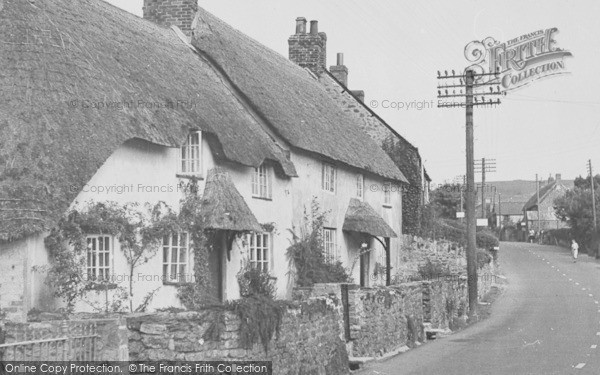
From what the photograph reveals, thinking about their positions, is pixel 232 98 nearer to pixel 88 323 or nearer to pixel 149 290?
pixel 149 290

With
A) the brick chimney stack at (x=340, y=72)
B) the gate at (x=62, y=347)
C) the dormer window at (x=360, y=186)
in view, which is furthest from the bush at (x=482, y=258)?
the gate at (x=62, y=347)

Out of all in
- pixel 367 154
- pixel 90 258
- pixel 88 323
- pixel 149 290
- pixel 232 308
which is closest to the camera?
pixel 88 323

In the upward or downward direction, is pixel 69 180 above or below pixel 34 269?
above

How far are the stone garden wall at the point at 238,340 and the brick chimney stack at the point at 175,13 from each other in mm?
11317

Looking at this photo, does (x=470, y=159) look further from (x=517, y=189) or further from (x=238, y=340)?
(x=517, y=189)

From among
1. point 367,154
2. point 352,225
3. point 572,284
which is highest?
point 367,154

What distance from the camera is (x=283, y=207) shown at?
23.0m

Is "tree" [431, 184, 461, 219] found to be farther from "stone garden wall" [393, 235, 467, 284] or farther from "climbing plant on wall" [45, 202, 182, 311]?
"climbing plant on wall" [45, 202, 182, 311]

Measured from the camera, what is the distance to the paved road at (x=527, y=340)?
52.7 ft

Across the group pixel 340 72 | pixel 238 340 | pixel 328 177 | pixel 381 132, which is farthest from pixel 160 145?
pixel 340 72

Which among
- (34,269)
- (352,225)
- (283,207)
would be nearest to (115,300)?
(34,269)

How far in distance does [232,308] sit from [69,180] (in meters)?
3.91

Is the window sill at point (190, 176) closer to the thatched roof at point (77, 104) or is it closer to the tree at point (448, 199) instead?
the thatched roof at point (77, 104)

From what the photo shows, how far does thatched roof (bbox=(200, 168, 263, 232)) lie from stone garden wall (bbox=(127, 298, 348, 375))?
11.5 feet
